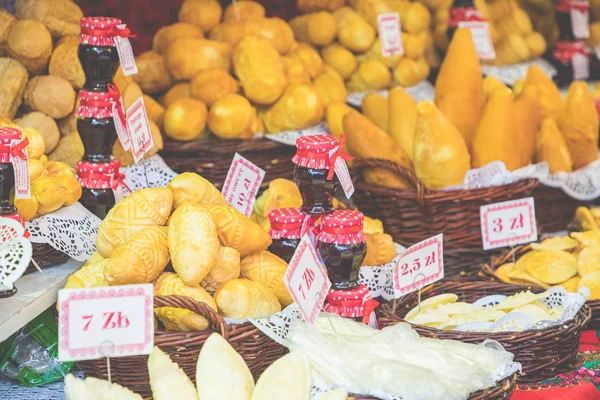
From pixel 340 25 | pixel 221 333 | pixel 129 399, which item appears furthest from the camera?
pixel 340 25

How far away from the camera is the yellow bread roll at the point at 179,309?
1.59 m

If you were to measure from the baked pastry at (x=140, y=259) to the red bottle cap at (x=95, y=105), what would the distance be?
475 mm

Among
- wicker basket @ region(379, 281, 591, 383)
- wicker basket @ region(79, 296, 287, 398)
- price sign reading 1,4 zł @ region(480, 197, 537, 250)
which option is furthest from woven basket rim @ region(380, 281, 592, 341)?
wicker basket @ region(79, 296, 287, 398)

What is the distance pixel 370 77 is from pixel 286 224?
4.75 feet

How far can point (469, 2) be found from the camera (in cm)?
326

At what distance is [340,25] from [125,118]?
1256mm

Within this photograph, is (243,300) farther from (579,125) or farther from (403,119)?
(579,125)

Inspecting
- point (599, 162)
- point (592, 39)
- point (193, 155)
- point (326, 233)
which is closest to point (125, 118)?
point (193, 155)

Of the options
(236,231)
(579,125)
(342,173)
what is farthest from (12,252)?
(579,125)

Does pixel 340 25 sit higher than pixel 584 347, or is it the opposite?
pixel 340 25

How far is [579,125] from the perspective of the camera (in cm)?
283

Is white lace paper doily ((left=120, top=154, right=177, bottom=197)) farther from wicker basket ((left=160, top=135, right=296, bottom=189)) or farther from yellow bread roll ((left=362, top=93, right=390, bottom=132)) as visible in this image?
yellow bread roll ((left=362, top=93, right=390, bottom=132))

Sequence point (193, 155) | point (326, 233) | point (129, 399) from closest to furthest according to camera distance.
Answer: point (129, 399) → point (326, 233) → point (193, 155)

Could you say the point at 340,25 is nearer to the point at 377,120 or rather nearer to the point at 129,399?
the point at 377,120
